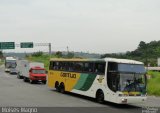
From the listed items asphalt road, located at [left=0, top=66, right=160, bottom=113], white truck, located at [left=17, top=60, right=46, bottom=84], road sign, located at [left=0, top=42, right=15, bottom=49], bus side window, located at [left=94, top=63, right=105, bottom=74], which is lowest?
asphalt road, located at [left=0, top=66, right=160, bottom=113]

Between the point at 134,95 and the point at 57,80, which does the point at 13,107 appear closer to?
the point at 134,95

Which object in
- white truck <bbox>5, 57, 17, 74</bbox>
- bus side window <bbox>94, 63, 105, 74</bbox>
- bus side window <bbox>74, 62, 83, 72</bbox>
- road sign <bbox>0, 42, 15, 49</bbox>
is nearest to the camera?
bus side window <bbox>94, 63, 105, 74</bbox>

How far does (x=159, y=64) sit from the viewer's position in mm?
116312

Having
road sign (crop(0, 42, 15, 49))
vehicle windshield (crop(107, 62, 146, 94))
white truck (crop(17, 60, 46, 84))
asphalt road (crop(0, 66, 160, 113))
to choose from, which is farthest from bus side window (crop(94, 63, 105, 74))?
road sign (crop(0, 42, 15, 49))

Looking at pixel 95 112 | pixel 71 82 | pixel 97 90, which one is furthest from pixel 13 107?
pixel 71 82

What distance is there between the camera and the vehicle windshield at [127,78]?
21.7 meters

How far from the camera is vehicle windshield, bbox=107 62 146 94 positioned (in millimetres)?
21656

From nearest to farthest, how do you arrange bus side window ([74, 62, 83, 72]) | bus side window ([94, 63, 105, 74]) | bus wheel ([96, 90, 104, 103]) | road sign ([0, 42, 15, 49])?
bus wheel ([96, 90, 104, 103]) → bus side window ([94, 63, 105, 74]) → bus side window ([74, 62, 83, 72]) → road sign ([0, 42, 15, 49])

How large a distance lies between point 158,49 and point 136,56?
13850 millimetres

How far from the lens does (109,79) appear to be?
22656 mm

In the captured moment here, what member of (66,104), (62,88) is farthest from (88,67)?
(62,88)

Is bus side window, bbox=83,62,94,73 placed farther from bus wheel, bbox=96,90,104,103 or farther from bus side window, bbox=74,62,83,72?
bus wheel, bbox=96,90,104,103

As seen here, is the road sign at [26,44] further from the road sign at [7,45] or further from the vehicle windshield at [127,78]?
the vehicle windshield at [127,78]

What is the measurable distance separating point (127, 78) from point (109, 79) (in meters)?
1.31
